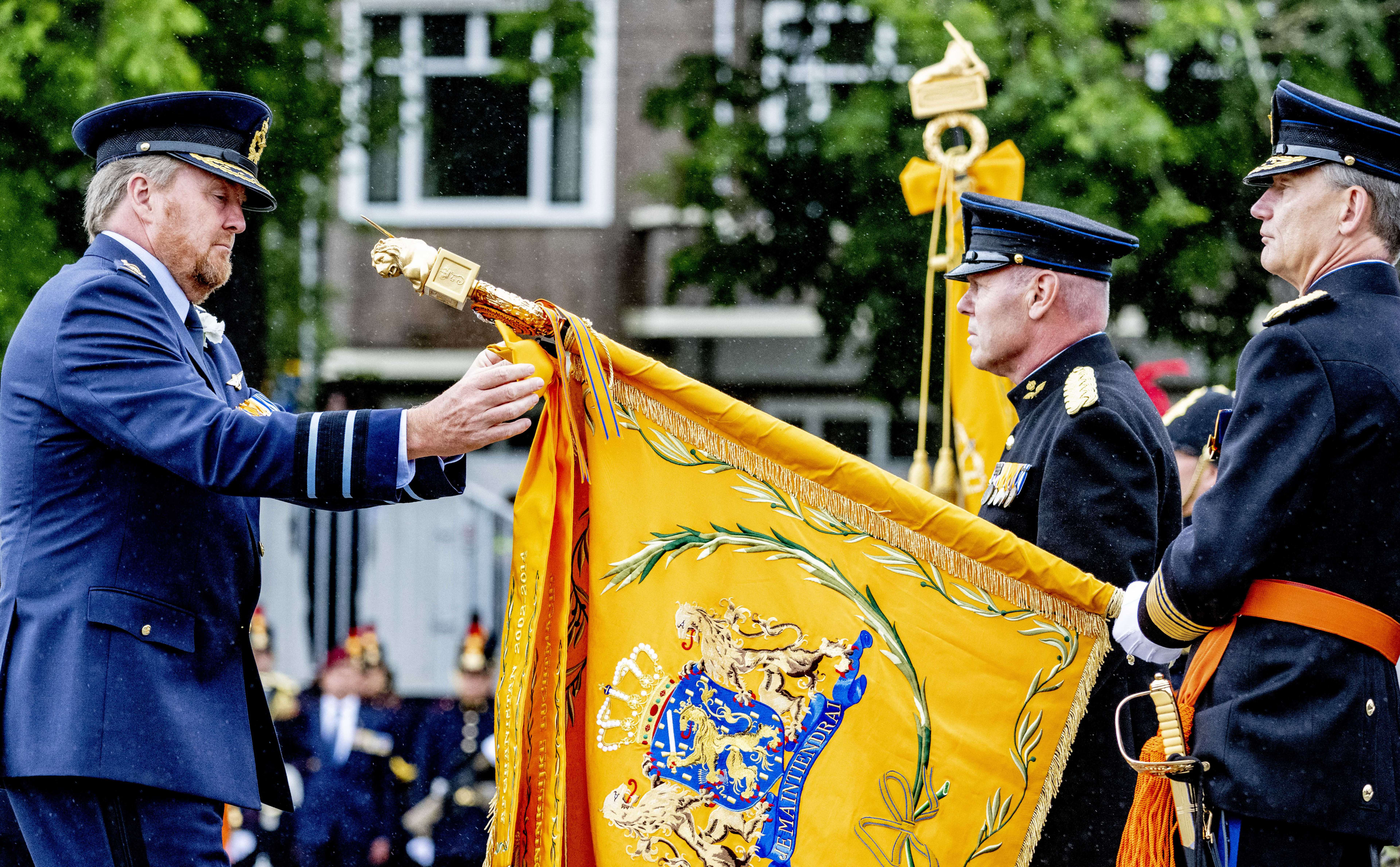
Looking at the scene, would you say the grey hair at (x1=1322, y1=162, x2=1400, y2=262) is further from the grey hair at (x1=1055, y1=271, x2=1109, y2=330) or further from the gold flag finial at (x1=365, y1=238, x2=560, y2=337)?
the gold flag finial at (x1=365, y1=238, x2=560, y2=337)

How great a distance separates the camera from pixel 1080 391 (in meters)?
2.96

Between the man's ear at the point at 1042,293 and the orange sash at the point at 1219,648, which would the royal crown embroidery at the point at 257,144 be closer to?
the man's ear at the point at 1042,293

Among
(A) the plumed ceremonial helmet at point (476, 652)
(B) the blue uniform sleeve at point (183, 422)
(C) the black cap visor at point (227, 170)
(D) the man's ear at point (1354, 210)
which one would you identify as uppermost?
(C) the black cap visor at point (227, 170)

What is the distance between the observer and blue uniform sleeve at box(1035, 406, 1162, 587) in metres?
2.81

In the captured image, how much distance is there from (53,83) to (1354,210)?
5298mm

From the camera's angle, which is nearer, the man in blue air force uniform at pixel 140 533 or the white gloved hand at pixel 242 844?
the man in blue air force uniform at pixel 140 533

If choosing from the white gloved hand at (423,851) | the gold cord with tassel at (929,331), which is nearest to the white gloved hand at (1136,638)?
the gold cord with tassel at (929,331)

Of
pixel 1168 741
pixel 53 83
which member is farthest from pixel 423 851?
pixel 1168 741

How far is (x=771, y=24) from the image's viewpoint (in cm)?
798

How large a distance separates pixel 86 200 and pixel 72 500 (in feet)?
2.32

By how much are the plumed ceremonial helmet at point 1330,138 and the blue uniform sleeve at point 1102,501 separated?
58 cm

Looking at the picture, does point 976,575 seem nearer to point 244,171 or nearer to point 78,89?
point 244,171

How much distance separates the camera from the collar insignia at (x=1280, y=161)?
2.55 meters

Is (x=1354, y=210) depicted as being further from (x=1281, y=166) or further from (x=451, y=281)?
(x=451, y=281)
